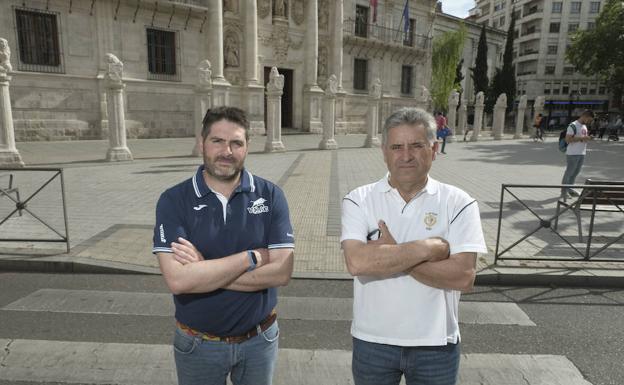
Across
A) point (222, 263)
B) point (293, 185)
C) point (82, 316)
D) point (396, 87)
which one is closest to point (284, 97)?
point (396, 87)

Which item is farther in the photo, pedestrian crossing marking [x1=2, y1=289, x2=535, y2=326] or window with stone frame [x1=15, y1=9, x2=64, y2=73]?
window with stone frame [x1=15, y1=9, x2=64, y2=73]

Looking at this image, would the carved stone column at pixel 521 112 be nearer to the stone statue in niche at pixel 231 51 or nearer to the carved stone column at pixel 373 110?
the carved stone column at pixel 373 110

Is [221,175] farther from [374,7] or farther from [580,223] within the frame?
[374,7]

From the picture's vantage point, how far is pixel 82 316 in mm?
3762

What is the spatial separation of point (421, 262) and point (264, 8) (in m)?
25.3

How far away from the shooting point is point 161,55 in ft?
68.9

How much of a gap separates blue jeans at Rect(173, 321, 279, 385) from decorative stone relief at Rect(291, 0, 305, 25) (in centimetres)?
2623

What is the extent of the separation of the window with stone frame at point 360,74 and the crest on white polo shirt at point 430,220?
2953cm

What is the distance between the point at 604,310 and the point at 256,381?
12.5 feet

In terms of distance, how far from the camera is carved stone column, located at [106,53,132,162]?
465 inches

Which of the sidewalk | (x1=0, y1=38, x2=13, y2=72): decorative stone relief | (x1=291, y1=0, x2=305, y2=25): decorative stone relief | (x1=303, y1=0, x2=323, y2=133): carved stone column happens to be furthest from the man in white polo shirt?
(x1=291, y1=0, x2=305, y2=25): decorative stone relief

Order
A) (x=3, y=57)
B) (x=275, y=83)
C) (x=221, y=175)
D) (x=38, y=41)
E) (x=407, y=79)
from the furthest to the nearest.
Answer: (x=407, y=79), (x=38, y=41), (x=275, y=83), (x=3, y=57), (x=221, y=175)

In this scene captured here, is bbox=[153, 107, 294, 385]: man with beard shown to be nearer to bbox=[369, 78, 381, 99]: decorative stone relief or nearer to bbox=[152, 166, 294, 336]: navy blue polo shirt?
bbox=[152, 166, 294, 336]: navy blue polo shirt

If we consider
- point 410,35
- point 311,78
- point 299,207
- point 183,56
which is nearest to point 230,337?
point 299,207
